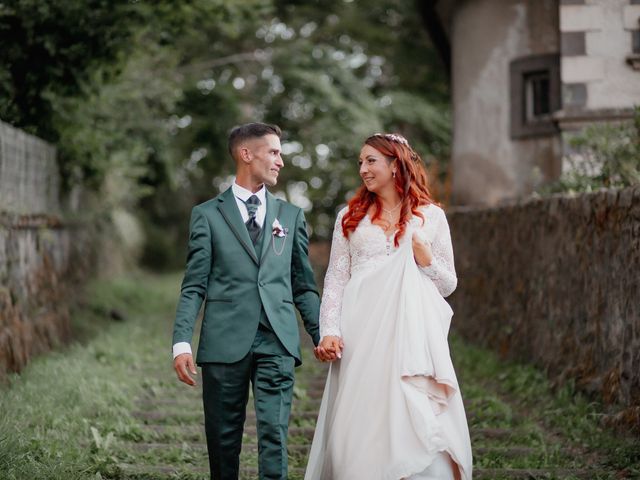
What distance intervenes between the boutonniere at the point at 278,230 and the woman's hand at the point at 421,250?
0.65 meters

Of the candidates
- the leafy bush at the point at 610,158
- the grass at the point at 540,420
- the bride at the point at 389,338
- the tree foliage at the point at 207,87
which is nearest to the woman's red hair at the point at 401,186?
the bride at the point at 389,338

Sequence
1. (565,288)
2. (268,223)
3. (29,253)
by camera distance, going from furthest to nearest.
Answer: (29,253)
(565,288)
(268,223)

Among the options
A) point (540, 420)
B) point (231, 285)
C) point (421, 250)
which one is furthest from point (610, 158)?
point (231, 285)

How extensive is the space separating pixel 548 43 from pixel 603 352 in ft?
21.5

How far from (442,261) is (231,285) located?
3.52ft

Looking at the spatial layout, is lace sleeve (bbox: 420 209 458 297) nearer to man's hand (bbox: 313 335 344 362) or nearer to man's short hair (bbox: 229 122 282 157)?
man's hand (bbox: 313 335 344 362)

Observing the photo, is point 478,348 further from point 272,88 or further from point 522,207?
point 272,88

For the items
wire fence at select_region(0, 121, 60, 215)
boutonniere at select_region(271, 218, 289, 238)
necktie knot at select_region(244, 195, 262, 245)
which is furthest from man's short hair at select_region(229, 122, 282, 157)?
wire fence at select_region(0, 121, 60, 215)

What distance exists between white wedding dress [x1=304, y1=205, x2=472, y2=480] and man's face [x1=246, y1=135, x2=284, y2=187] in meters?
0.49

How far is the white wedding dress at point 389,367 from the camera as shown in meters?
4.20

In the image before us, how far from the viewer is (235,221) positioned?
4.46 m

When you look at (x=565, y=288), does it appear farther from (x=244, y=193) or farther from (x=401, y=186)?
(x=244, y=193)

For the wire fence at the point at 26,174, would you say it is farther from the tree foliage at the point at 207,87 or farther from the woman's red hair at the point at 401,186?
the woman's red hair at the point at 401,186

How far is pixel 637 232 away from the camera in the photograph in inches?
241
